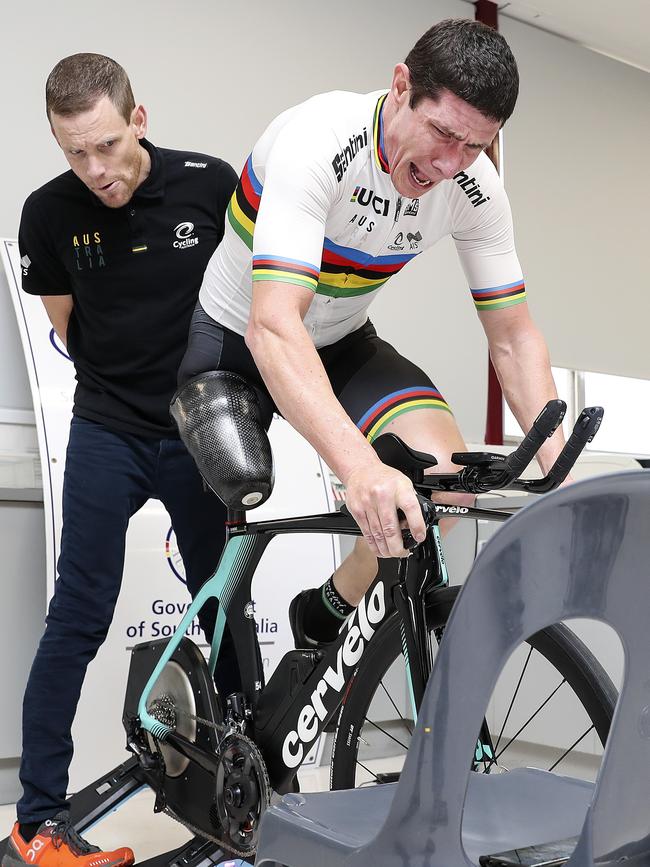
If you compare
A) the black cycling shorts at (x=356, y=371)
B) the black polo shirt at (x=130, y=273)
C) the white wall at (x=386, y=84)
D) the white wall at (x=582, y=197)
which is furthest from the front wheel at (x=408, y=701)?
the white wall at (x=582, y=197)

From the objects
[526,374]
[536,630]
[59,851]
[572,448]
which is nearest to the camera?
[536,630]

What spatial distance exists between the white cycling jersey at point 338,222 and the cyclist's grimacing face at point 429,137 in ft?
0.15

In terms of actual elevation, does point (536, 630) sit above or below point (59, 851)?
above

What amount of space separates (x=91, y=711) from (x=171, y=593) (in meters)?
0.42

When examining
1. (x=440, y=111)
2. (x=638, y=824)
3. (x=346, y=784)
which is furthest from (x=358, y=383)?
(x=638, y=824)

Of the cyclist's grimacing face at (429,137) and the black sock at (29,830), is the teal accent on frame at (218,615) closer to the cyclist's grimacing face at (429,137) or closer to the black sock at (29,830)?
the black sock at (29,830)

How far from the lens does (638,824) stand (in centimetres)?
71

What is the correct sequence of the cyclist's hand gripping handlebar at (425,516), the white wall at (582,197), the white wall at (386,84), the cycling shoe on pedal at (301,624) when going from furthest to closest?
the white wall at (582,197) → the white wall at (386,84) → the cycling shoe on pedal at (301,624) → the cyclist's hand gripping handlebar at (425,516)

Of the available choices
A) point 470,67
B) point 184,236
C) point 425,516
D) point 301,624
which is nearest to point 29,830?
point 301,624

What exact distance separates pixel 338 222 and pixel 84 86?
779 millimetres

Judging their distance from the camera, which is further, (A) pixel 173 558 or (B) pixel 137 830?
(A) pixel 173 558

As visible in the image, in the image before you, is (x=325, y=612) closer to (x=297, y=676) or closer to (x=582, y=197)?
(x=297, y=676)

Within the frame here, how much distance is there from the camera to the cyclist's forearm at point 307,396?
46.4 inches

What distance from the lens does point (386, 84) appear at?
4375mm
